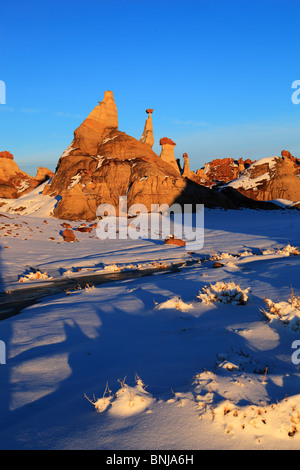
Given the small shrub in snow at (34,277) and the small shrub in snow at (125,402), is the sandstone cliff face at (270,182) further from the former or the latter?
the small shrub in snow at (125,402)

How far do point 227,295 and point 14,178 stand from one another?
71067mm

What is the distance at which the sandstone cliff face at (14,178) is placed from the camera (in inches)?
2311

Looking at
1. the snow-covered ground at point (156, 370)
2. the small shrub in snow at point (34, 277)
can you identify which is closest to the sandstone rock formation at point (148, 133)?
the small shrub in snow at point (34, 277)

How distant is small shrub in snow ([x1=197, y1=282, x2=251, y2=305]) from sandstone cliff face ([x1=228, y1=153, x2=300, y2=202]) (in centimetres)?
6288

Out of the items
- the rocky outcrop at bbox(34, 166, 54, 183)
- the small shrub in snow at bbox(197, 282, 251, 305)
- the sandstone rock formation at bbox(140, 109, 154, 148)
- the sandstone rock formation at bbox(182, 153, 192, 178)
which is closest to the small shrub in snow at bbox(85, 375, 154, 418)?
the small shrub in snow at bbox(197, 282, 251, 305)

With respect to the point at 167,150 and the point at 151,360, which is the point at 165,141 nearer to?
the point at 167,150

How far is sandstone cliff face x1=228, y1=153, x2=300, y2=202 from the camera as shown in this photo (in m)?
63.0

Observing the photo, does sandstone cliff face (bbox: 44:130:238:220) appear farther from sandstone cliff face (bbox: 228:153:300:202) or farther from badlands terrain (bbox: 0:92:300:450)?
badlands terrain (bbox: 0:92:300:450)

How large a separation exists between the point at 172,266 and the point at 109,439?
35.1 feet

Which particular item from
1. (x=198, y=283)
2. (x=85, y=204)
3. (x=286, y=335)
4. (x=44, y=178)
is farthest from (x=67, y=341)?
(x=44, y=178)

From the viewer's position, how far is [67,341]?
15.0 ft

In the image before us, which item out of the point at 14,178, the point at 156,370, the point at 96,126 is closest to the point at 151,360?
the point at 156,370

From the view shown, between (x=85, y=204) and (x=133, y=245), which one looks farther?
(x=85, y=204)
